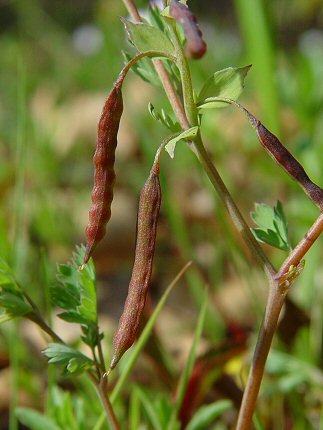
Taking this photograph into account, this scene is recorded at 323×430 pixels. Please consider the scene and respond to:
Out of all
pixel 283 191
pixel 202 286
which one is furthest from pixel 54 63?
pixel 202 286

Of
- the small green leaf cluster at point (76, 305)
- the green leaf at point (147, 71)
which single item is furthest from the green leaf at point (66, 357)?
the green leaf at point (147, 71)

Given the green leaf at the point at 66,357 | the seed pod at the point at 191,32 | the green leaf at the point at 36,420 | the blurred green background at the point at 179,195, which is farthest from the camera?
the blurred green background at the point at 179,195

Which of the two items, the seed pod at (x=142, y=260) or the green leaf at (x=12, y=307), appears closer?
the seed pod at (x=142, y=260)

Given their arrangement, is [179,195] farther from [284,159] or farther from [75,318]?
[284,159]

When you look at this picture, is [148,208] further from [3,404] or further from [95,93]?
[95,93]

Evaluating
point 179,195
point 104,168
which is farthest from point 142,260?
point 179,195

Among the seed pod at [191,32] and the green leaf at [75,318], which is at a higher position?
the seed pod at [191,32]

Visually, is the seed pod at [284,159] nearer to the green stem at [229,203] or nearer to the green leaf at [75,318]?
the green stem at [229,203]

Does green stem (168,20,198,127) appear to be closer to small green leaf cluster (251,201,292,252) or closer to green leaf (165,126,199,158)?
green leaf (165,126,199,158)
